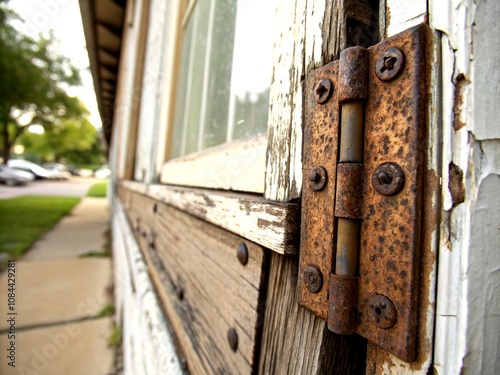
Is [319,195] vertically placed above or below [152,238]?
above

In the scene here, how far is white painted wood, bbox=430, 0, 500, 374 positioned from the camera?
28 centimetres

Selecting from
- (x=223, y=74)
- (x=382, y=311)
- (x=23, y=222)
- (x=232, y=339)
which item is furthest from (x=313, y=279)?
(x=23, y=222)

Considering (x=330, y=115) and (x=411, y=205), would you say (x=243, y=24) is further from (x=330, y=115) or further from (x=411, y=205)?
(x=411, y=205)

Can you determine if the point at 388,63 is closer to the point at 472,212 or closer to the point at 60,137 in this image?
the point at 472,212

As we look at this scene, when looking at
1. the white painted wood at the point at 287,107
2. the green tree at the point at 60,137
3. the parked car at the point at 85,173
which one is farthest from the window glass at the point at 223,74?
the parked car at the point at 85,173

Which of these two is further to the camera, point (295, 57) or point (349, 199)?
point (295, 57)

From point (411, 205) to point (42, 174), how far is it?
34217 mm

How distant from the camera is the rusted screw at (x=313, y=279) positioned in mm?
373

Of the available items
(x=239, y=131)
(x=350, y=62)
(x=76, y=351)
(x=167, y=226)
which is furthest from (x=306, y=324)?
(x=76, y=351)

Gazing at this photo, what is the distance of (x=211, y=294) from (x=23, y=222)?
10.9 m

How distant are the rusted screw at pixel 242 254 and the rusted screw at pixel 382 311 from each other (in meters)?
0.28


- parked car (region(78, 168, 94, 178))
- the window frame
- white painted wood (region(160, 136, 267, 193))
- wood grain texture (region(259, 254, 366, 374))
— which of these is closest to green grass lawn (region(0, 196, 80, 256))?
the window frame

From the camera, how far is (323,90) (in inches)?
15.7

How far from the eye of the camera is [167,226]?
1260 millimetres
